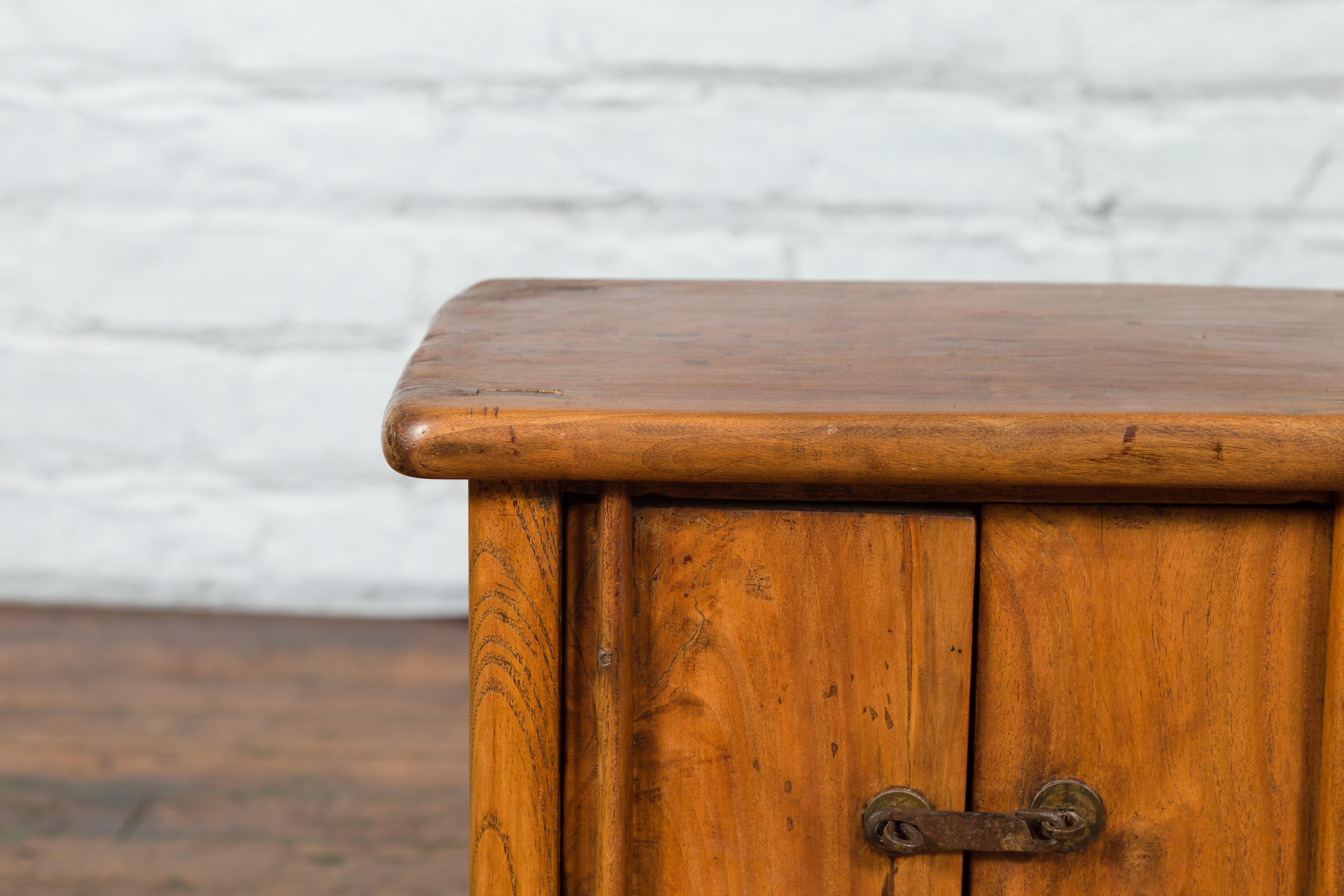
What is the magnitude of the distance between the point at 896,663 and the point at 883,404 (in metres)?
0.11

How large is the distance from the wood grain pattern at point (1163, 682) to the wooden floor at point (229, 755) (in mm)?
573

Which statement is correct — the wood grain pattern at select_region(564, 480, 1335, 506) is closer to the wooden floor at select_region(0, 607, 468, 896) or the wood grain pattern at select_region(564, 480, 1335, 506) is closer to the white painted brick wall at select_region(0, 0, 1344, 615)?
the wooden floor at select_region(0, 607, 468, 896)

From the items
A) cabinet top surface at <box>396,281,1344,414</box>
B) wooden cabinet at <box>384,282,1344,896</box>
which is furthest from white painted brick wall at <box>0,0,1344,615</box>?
wooden cabinet at <box>384,282,1344,896</box>

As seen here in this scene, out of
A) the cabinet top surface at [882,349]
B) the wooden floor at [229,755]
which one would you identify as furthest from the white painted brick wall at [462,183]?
the cabinet top surface at [882,349]

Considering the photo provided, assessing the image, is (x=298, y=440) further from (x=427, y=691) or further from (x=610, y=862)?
(x=610, y=862)

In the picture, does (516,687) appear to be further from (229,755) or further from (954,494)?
(229,755)

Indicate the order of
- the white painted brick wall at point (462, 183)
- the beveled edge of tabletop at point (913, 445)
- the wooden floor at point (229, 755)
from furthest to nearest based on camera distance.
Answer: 1. the white painted brick wall at point (462, 183)
2. the wooden floor at point (229, 755)
3. the beveled edge of tabletop at point (913, 445)

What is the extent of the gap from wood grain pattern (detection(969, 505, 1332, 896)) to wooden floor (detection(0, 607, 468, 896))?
22.5 inches

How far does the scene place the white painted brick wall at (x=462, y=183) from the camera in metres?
1.26

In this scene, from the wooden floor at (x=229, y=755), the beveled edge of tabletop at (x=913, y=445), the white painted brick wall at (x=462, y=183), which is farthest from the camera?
the white painted brick wall at (x=462, y=183)

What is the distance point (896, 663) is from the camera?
0.50 meters

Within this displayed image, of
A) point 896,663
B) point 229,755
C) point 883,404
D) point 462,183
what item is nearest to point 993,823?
point 896,663

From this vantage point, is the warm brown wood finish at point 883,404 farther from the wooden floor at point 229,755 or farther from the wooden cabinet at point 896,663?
the wooden floor at point 229,755

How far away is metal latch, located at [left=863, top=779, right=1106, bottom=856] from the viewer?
507 mm
